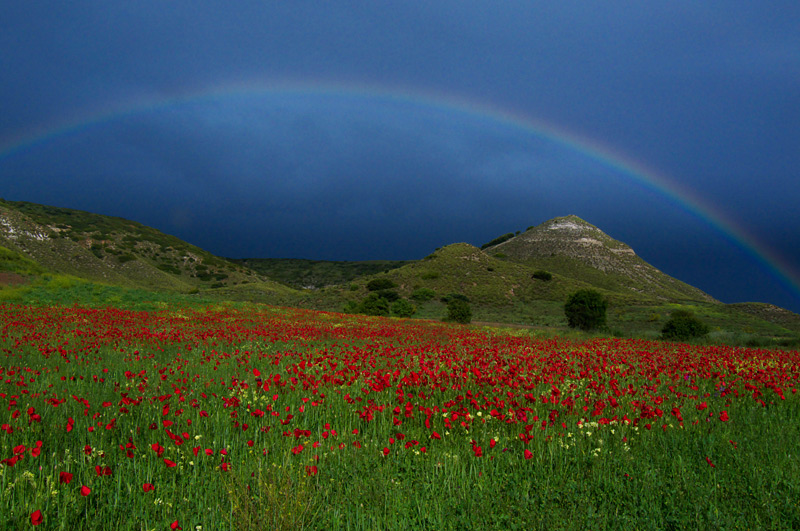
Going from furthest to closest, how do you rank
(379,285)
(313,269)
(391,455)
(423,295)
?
(313,269) → (379,285) → (423,295) → (391,455)

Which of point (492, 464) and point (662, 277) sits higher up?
point (662, 277)

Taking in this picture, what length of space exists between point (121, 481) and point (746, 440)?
5.79 metres

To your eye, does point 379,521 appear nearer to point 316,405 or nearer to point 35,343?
point 316,405

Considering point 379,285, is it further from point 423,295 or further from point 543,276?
point 543,276

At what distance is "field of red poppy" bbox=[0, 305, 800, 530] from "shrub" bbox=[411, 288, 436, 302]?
177 feet

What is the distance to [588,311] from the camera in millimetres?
32281

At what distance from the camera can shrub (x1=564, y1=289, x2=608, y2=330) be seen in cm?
3216

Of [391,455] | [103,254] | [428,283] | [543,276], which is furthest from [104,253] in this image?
[391,455]

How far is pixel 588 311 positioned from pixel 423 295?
103 feet

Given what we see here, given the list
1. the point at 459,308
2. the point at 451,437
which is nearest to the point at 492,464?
the point at 451,437

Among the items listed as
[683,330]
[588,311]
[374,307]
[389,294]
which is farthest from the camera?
[389,294]

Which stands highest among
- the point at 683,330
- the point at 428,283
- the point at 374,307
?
the point at 428,283

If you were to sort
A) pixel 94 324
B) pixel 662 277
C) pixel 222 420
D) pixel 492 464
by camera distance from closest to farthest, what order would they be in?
pixel 492 464 < pixel 222 420 < pixel 94 324 < pixel 662 277

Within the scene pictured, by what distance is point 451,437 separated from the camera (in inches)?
165
